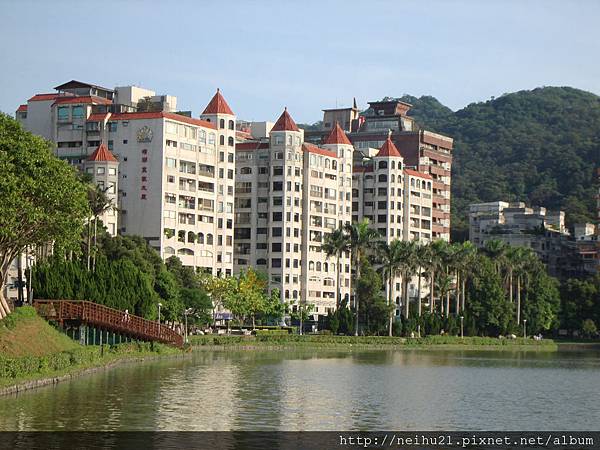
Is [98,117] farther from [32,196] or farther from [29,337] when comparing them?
[29,337]

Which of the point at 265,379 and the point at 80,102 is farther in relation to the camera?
the point at 80,102

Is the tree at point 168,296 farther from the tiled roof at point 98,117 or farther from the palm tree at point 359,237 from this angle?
the tiled roof at point 98,117

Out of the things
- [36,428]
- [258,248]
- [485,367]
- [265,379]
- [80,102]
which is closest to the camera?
[36,428]

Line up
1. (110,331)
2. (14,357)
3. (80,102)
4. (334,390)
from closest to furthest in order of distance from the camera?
(14,357) → (334,390) → (110,331) → (80,102)

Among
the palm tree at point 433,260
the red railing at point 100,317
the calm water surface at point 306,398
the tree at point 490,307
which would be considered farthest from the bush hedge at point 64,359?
the tree at point 490,307

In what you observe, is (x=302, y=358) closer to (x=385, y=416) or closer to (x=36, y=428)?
(x=385, y=416)

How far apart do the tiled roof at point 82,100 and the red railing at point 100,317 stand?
254 feet

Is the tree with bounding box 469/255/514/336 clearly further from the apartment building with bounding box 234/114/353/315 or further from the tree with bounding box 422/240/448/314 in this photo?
the apartment building with bounding box 234/114/353/315

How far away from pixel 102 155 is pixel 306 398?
345 ft

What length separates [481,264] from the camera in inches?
7805

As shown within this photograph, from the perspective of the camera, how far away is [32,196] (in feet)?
280

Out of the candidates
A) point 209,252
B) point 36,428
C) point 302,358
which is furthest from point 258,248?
point 36,428

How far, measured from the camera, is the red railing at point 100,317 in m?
94.6

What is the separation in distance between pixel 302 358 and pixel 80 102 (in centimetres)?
7283
